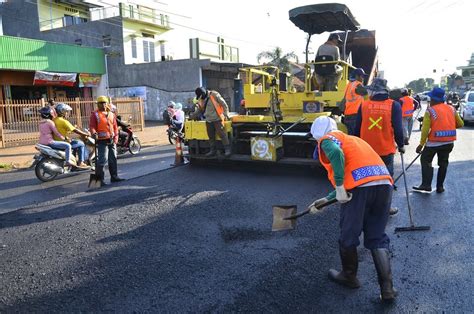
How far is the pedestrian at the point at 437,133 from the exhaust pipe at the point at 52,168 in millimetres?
6975

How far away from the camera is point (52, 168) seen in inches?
327

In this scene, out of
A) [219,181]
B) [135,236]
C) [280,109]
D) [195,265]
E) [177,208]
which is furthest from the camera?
[280,109]

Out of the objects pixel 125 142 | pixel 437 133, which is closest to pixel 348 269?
pixel 437 133

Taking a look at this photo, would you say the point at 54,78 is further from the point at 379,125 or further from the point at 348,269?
the point at 348,269

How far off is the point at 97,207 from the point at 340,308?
418 centimetres

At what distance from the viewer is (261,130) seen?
8406 mm

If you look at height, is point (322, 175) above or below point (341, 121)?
below

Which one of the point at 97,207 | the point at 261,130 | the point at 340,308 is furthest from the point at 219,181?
the point at 340,308

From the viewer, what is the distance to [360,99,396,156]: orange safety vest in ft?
16.7

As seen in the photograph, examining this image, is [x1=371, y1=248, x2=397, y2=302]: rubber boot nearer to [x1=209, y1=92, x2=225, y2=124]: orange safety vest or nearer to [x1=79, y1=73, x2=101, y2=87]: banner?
[x1=209, y1=92, x2=225, y2=124]: orange safety vest

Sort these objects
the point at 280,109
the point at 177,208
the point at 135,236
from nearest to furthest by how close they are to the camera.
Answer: the point at 135,236 < the point at 177,208 < the point at 280,109

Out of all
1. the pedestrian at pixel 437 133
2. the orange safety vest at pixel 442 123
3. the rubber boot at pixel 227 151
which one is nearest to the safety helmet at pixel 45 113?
the rubber boot at pixel 227 151

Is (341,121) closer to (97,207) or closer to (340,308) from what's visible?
(97,207)

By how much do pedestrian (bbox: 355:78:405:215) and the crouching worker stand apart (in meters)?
1.96
